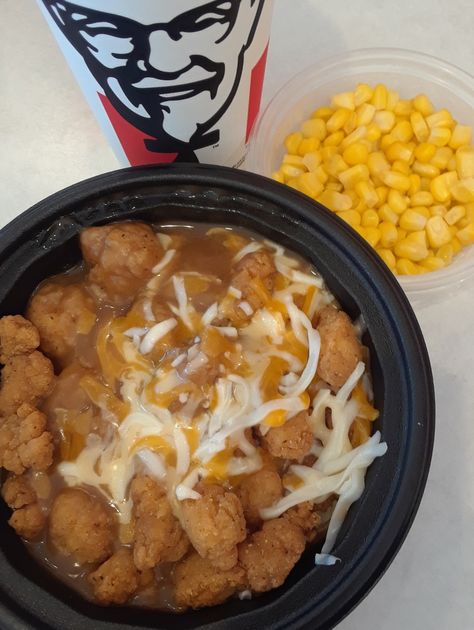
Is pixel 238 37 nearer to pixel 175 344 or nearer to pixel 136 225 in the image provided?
pixel 136 225

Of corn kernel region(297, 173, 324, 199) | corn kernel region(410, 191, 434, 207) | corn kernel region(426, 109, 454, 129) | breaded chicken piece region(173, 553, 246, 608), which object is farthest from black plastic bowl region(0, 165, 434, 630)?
corn kernel region(426, 109, 454, 129)

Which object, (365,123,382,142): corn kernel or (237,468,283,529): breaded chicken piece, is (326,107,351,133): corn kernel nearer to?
(365,123,382,142): corn kernel

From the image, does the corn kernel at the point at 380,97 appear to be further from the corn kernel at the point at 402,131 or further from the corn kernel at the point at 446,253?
the corn kernel at the point at 446,253

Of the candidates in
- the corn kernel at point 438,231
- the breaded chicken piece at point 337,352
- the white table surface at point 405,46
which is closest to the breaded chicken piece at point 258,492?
the breaded chicken piece at point 337,352

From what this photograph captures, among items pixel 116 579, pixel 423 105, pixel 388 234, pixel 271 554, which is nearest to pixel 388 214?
pixel 388 234

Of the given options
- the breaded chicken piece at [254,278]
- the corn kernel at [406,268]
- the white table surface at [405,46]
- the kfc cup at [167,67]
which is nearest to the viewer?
the kfc cup at [167,67]

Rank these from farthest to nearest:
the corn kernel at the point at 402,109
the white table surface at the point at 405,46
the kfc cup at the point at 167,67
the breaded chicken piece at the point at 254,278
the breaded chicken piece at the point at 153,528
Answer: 1. the corn kernel at the point at 402,109
2. the white table surface at the point at 405,46
3. the breaded chicken piece at the point at 254,278
4. the breaded chicken piece at the point at 153,528
5. the kfc cup at the point at 167,67

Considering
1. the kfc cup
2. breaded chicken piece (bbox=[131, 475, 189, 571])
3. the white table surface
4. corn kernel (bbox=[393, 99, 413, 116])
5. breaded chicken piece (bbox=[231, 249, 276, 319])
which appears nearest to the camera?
the kfc cup
